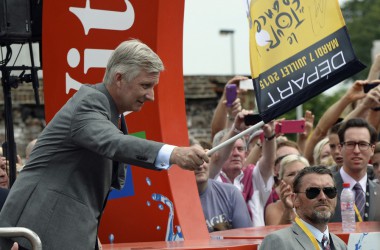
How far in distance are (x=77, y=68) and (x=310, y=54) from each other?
4.66 feet

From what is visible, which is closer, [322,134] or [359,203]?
[359,203]

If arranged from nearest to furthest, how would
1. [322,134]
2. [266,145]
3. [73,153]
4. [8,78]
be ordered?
[73,153] < [8,78] < [266,145] < [322,134]

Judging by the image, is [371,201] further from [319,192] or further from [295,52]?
[295,52]

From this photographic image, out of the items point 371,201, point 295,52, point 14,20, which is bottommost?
point 371,201

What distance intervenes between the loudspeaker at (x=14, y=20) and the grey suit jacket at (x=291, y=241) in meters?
2.01

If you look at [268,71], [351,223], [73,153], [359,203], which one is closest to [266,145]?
[359,203]

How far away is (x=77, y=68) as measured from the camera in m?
6.78

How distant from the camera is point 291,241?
6277 mm

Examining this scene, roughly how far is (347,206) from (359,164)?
776 mm

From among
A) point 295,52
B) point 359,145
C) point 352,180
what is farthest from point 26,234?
point 359,145

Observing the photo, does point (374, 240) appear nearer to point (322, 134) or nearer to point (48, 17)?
point (48, 17)

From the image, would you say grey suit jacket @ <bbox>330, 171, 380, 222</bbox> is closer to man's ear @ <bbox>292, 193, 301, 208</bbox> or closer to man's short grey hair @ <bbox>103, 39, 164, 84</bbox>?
man's ear @ <bbox>292, 193, 301, 208</bbox>

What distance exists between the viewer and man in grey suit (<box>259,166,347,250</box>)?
20.5ft

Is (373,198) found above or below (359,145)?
below
